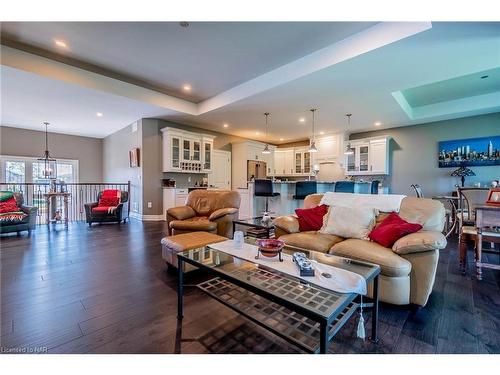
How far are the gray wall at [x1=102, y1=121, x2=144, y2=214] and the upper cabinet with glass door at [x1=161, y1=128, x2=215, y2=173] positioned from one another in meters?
0.69

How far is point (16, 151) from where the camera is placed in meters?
6.93

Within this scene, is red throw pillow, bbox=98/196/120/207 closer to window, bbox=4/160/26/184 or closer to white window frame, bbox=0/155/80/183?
white window frame, bbox=0/155/80/183

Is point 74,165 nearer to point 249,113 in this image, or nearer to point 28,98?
point 28,98

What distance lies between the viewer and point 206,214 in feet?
12.3

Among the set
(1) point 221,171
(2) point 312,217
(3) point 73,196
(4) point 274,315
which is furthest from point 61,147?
(4) point 274,315

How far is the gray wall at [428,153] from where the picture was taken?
5.40 meters

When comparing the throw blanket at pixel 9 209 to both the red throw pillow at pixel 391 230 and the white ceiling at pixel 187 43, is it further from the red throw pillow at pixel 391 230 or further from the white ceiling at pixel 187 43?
the red throw pillow at pixel 391 230

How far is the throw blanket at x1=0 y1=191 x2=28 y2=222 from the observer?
415cm

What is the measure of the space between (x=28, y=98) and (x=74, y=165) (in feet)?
13.1

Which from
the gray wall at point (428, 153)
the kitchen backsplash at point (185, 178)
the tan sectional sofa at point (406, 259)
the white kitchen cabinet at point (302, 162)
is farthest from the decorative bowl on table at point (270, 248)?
the white kitchen cabinet at point (302, 162)

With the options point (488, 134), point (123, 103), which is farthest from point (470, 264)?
point (123, 103)

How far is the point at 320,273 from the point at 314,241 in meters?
0.84

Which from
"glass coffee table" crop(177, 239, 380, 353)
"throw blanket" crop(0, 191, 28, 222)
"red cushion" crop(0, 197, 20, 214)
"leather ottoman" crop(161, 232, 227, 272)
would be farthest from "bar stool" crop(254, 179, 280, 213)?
"red cushion" crop(0, 197, 20, 214)

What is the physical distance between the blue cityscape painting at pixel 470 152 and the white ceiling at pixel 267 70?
2.26 ft
